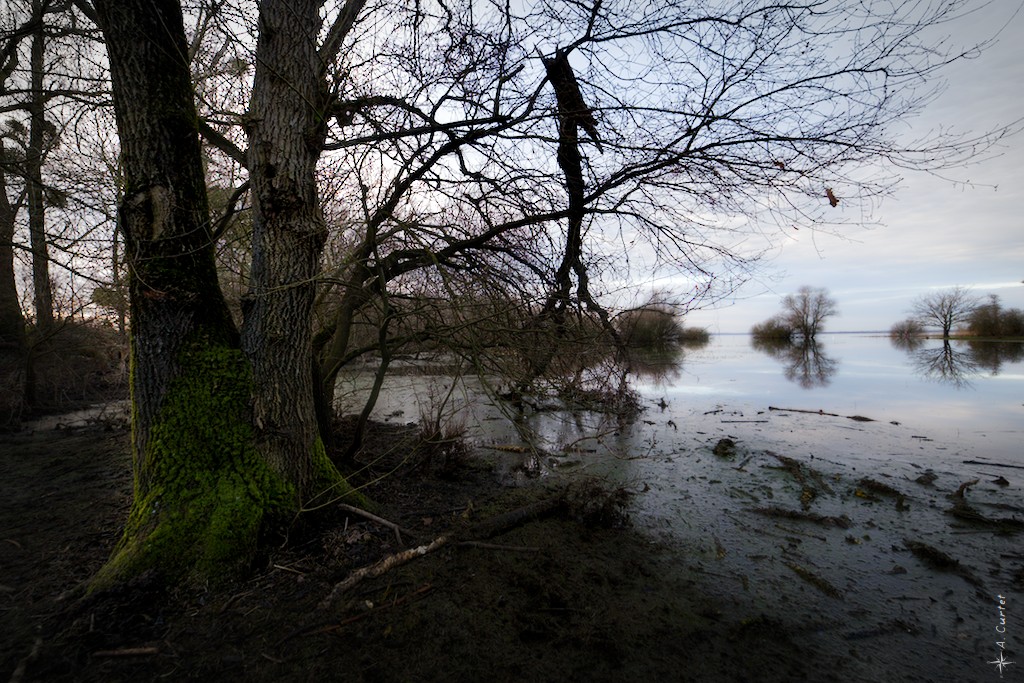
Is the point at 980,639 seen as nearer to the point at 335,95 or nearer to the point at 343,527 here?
the point at 343,527

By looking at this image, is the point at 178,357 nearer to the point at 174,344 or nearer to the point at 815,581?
the point at 174,344

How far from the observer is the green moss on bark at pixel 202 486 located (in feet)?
9.63

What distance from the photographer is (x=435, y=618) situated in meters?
2.75

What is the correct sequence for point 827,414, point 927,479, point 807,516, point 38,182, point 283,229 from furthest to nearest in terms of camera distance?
1. point 827,414
2. point 927,479
3. point 38,182
4. point 807,516
5. point 283,229

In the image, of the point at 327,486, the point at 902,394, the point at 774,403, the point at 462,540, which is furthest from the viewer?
the point at 902,394

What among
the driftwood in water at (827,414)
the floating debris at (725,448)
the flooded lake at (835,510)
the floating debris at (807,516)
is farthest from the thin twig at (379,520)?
the driftwood in water at (827,414)

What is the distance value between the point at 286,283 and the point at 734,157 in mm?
4033

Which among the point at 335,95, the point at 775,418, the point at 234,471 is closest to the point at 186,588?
the point at 234,471

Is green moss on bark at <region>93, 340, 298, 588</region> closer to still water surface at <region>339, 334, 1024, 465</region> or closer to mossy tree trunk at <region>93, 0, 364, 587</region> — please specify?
mossy tree trunk at <region>93, 0, 364, 587</region>

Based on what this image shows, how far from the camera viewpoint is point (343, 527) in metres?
3.64

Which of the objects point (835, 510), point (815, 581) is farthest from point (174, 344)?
point (835, 510)

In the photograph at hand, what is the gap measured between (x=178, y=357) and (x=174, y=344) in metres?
0.10

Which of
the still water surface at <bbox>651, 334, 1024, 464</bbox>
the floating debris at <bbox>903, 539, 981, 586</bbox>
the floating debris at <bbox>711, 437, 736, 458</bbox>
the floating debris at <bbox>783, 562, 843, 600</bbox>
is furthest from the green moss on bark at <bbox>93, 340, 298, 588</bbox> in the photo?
the still water surface at <bbox>651, 334, 1024, 464</bbox>

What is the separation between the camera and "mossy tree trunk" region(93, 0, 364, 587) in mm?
3049
